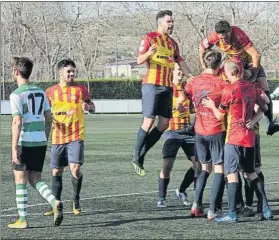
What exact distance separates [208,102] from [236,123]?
43 centimetres

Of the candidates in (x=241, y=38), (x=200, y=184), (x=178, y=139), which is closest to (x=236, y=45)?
(x=241, y=38)

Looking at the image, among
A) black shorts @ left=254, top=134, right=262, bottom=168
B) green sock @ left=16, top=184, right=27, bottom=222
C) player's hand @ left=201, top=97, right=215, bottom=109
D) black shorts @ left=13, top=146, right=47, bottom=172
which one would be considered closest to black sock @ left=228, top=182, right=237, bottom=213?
black shorts @ left=254, top=134, right=262, bottom=168

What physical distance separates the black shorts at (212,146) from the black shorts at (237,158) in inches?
10.1

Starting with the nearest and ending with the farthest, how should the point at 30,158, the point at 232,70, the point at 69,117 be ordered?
1. the point at 30,158
2. the point at 232,70
3. the point at 69,117

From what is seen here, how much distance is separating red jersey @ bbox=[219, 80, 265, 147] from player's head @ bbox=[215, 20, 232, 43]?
1.03 m

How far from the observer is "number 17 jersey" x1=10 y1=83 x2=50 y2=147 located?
31.4 feet

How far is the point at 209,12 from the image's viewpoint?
5672 cm

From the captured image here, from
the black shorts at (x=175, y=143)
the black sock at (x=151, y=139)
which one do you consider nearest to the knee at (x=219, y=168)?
the black shorts at (x=175, y=143)

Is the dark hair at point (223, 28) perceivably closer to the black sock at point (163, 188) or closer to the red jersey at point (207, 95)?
the red jersey at point (207, 95)

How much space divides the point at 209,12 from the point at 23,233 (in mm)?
48619

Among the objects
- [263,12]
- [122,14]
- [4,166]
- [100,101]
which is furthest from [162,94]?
[122,14]

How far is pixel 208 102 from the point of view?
10109 millimetres

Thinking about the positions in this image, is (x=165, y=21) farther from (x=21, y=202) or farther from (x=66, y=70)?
(x=21, y=202)

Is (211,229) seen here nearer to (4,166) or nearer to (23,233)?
(23,233)
